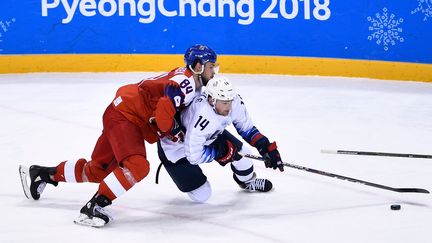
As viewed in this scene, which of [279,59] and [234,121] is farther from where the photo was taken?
[279,59]

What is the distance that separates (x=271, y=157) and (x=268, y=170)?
95cm

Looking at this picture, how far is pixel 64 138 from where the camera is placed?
634cm

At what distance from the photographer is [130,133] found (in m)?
4.47

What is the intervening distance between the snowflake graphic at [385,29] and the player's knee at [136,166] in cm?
445

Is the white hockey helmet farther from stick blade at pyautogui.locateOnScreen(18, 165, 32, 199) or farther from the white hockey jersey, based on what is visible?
stick blade at pyautogui.locateOnScreen(18, 165, 32, 199)

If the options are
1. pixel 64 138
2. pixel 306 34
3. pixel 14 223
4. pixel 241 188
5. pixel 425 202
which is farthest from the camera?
pixel 306 34

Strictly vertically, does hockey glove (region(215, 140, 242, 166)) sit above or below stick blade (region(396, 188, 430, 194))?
below

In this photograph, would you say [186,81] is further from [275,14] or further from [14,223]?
[275,14]

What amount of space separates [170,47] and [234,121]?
4.21 meters

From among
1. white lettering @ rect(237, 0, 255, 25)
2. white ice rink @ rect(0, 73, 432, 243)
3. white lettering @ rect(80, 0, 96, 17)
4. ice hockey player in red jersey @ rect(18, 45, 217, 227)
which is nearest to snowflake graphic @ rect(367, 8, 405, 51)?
white ice rink @ rect(0, 73, 432, 243)

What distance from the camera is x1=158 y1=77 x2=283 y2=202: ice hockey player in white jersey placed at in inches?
173

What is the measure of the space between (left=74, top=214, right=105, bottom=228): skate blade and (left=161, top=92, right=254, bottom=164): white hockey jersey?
1.82 ft

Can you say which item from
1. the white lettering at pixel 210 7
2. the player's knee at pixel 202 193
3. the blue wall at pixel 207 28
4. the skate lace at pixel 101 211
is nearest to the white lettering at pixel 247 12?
the blue wall at pixel 207 28

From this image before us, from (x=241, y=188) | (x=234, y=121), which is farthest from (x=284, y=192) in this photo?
(x=234, y=121)
